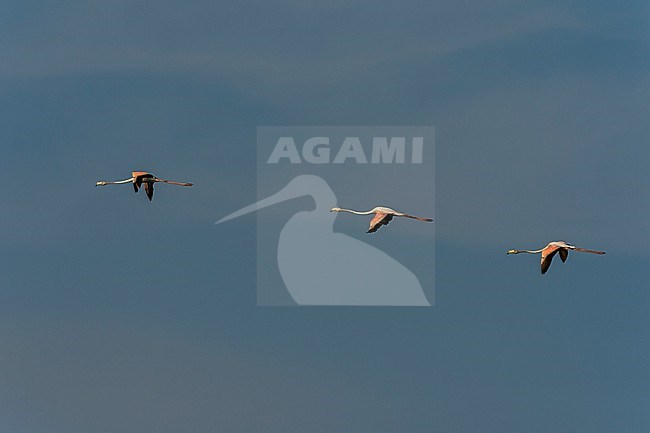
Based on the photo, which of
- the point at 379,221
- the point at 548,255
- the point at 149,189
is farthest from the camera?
the point at 149,189

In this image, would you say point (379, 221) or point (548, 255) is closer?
point (379, 221)

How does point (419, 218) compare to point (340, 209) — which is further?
point (340, 209)

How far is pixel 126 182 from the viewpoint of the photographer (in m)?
100

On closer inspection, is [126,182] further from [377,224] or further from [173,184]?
[377,224]

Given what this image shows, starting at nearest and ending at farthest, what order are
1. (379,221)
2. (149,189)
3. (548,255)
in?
(379,221), (548,255), (149,189)

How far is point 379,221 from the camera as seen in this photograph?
95.9 m

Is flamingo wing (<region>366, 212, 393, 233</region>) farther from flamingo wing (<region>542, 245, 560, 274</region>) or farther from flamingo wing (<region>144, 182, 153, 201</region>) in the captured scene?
flamingo wing (<region>144, 182, 153, 201</region>)

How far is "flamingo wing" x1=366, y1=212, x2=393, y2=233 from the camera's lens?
313 feet

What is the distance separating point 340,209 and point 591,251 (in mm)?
14725

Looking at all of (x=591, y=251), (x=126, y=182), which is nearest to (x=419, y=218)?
(x=591, y=251)

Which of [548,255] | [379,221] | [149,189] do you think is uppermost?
[149,189]

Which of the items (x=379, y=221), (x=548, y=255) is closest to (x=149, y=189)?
(x=379, y=221)

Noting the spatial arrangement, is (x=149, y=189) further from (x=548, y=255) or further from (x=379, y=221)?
(x=548, y=255)

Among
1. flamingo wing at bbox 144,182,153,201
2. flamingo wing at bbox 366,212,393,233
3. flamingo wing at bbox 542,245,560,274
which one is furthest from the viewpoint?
flamingo wing at bbox 144,182,153,201
